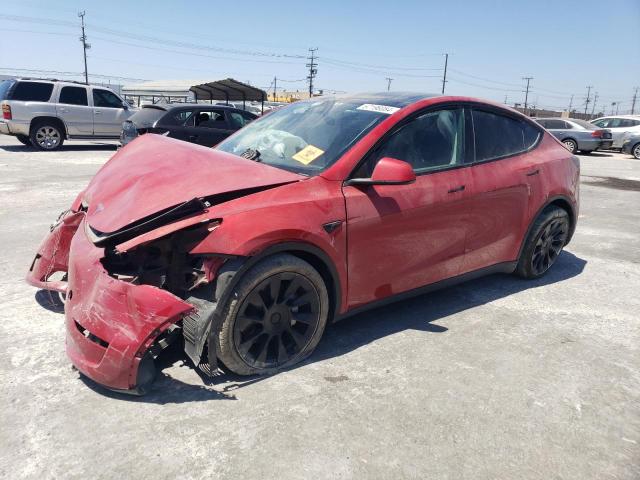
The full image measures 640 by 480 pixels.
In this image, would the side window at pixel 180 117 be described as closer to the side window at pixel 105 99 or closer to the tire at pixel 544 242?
the side window at pixel 105 99

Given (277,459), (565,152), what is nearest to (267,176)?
(277,459)

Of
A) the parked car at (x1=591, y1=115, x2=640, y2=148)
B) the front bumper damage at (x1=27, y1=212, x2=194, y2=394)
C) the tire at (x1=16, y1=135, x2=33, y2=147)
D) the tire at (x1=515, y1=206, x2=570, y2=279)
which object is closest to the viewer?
the front bumper damage at (x1=27, y1=212, x2=194, y2=394)

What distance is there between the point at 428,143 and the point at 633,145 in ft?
66.1

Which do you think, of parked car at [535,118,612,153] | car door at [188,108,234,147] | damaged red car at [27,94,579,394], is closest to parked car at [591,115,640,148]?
parked car at [535,118,612,153]

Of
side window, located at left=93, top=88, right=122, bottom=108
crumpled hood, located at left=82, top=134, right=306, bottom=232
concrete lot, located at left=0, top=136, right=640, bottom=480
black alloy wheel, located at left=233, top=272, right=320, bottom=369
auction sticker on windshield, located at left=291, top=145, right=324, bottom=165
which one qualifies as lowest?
concrete lot, located at left=0, top=136, right=640, bottom=480

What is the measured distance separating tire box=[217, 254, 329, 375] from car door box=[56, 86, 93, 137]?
1373cm

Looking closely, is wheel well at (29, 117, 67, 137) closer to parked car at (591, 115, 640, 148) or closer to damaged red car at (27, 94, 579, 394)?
damaged red car at (27, 94, 579, 394)

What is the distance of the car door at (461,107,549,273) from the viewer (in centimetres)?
372

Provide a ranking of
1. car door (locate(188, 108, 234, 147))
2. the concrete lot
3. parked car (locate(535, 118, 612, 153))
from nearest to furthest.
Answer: the concrete lot < car door (locate(188, 108, 234, 147)) < parked car (locate(535, 118, 612, 153))

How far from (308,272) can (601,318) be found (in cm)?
256

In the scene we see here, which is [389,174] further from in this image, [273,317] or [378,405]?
[378,405]

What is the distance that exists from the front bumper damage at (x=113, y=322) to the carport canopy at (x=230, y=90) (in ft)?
59.4

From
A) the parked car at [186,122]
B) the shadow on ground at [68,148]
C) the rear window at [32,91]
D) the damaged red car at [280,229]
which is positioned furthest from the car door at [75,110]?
the damaged red car at [280,229]

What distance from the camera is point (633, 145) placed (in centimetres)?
1961
